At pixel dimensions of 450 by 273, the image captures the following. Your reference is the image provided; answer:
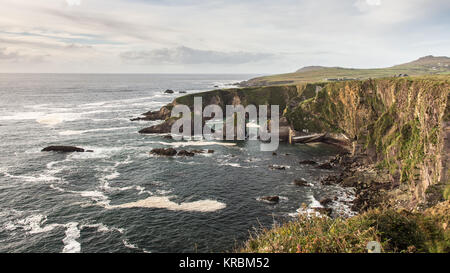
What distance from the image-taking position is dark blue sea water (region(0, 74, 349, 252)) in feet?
126

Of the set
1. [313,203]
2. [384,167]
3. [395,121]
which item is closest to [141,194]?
[313,203]

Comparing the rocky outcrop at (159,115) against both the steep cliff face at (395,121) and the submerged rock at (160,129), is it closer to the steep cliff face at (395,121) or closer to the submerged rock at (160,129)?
the submerged rock at (160,129)

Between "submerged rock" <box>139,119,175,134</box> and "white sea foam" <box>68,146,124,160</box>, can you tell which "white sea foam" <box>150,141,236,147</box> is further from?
"submerged rock" <box>139,119,175,134</box>

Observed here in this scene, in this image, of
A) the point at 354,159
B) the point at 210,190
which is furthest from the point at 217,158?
the point at 354,159

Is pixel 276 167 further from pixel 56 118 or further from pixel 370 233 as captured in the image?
pixel 56 118

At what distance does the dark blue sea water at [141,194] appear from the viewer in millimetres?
38281

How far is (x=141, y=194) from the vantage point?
169 feet

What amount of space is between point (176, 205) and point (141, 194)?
822 centimetres

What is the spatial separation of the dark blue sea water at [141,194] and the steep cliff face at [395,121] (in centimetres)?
1142

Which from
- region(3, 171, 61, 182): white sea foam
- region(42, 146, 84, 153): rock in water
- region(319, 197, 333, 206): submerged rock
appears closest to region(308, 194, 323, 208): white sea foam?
region(319, 197, 333, 206): submerged rock

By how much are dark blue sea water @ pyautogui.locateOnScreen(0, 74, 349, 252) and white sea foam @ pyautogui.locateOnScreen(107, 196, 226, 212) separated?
0.17m

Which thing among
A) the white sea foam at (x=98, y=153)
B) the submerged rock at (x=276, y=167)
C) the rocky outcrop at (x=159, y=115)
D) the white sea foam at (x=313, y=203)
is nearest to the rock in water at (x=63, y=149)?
the white sea foam at (x=98, y=153)

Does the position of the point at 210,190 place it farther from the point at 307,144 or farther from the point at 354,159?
the point at 307,144
